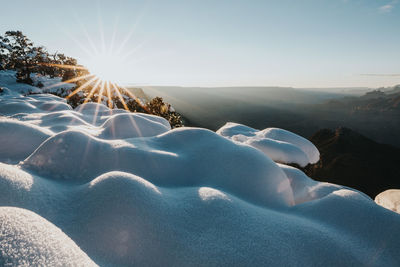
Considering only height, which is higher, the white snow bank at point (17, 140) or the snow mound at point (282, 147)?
the white snow bank at point (17, 140)

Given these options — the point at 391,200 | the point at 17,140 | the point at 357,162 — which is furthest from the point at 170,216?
the point at 357,162

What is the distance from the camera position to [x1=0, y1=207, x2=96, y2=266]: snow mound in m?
0.98

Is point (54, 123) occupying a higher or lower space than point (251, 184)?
higher

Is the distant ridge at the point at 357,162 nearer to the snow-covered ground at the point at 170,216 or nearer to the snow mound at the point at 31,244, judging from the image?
the snow-covered ground at the point at 170,216

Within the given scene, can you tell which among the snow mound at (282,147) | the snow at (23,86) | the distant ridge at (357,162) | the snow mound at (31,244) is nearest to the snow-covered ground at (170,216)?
the snow mound at (31,244)

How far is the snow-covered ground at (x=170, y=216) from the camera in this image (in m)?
1.55

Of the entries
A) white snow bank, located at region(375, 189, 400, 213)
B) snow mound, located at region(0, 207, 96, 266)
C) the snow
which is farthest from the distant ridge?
the snow

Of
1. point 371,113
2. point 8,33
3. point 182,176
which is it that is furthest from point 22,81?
point 371,113

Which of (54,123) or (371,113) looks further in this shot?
(371,113)

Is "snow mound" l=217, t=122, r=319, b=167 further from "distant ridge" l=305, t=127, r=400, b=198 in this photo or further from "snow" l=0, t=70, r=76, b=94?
"distant ridge" l=305, t=127, r=400, b=198

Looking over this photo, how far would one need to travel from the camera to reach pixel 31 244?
1.06m

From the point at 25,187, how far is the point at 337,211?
3519 mm

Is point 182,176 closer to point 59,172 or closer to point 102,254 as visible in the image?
point 102,254

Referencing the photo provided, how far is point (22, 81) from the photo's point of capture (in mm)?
23672
